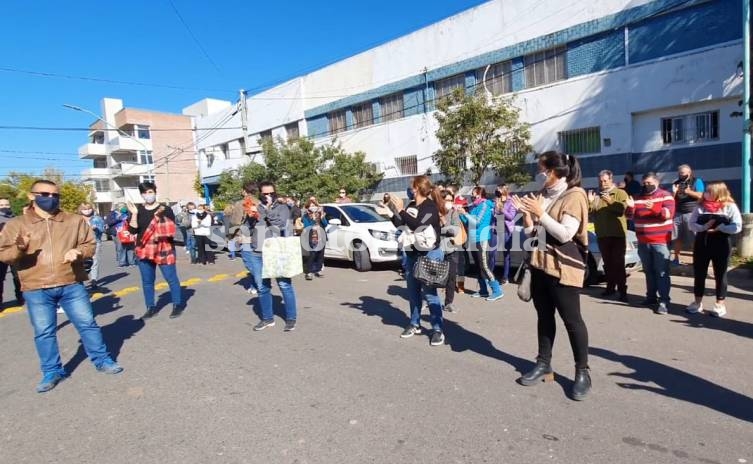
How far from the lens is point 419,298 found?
5.13 meters

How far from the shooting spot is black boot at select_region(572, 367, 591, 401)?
3.47 m

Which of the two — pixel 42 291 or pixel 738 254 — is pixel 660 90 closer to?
pixel 738 254

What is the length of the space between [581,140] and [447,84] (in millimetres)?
5794

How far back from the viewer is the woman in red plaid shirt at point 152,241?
248 inches

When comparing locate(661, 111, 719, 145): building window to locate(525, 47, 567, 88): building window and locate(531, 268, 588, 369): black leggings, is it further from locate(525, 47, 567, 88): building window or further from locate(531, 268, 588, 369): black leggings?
locate(531, 268, 588, 369): black leggings

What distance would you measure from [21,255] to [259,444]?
269 cm

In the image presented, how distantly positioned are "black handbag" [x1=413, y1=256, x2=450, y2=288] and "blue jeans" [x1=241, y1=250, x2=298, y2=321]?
1740mm

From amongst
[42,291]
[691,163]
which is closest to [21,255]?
[42,291]

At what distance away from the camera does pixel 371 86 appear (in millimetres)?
21219

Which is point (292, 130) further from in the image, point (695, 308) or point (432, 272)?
point (695, 308)

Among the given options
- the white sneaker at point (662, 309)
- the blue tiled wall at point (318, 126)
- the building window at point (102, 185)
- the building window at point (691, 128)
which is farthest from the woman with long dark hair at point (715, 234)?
the building window at point (102, 185)

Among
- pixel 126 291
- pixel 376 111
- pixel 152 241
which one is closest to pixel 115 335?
pixel 152 241

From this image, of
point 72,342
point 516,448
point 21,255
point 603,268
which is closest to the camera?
point 516,448

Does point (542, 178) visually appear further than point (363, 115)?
No
